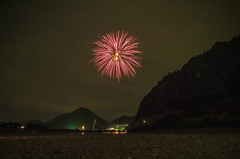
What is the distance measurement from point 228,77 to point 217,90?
18.0 feet

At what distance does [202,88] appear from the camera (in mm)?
67500

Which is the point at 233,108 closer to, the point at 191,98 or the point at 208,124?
the point at 208,124

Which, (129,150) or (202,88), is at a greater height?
(202,88)

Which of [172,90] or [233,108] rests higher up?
[172,90]

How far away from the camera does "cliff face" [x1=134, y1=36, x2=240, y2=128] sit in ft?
183

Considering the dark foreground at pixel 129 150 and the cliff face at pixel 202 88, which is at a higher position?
the cliff face at pixel 202 88

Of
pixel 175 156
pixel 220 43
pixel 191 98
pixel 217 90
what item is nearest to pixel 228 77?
pixel 217 90

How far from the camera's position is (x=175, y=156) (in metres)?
11.1

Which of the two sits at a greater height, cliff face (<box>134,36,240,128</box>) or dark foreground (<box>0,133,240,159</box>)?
cliff face (<box>134,36,240,128</box>)

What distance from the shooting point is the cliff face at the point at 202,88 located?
5566cm

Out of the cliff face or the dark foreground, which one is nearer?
the dark foreground

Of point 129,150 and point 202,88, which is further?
point 202,88

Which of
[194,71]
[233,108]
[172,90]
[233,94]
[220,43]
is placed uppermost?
[220,43]

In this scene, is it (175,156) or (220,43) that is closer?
(175,156)
